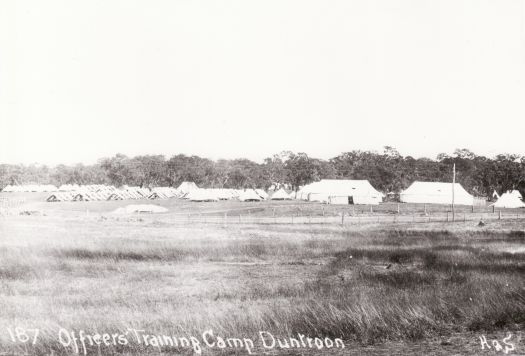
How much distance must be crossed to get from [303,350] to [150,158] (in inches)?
6215

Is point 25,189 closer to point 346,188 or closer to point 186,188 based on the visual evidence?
point 186,188

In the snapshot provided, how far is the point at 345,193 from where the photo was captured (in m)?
94.9

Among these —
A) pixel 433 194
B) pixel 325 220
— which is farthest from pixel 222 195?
pixel 325 220

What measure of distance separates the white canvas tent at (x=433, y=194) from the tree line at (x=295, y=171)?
2351 centimetres

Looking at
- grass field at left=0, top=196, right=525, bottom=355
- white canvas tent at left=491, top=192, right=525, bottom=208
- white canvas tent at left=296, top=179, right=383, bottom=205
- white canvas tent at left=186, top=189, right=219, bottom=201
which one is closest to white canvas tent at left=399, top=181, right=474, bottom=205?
white canvas tent at left=296, top=179, right=383, bottom=205

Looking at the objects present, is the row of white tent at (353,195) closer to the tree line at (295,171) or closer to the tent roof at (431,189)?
the tent roof at (431,189)

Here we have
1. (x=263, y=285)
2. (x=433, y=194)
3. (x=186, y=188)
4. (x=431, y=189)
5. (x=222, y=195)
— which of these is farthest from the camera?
(x=186, y=188)

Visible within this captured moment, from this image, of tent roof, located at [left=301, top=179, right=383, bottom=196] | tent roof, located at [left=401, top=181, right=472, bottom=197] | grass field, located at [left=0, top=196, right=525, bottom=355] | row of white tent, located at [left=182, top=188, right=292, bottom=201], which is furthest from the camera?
row of white tent, located at [left=182, top=188, right=292, bottom=201]

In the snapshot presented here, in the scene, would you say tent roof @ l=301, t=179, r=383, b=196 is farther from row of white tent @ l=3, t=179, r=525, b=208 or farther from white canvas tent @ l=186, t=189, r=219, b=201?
white canvas tent @ l=186, t=189, r=219, b=201

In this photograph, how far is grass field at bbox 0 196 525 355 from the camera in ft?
A: 40.3

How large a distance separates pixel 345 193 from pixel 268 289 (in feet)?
254

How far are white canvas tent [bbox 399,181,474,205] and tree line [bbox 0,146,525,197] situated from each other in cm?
2351

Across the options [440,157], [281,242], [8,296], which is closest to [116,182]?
[440,157]

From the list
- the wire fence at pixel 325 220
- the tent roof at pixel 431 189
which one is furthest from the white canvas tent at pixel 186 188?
the wire fence at pixel 325 220
